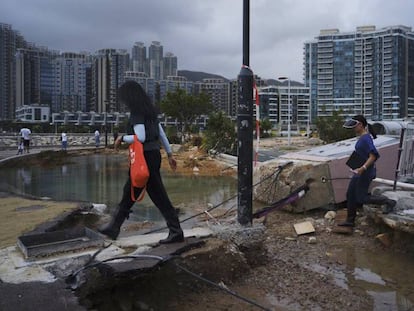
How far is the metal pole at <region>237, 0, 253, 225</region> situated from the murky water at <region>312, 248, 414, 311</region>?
3.69ft

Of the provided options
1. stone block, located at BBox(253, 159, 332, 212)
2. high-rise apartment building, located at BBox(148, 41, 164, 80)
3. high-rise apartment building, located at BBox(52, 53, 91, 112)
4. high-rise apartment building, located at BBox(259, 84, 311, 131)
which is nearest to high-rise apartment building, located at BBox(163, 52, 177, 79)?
high-rise apartment building, located at BBox(148, 41, 164, 80)

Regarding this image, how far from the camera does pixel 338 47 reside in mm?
79438

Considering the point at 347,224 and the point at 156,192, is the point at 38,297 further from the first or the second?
the point at 347,224

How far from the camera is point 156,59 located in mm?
110000

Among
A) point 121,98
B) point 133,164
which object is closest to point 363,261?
point 133,164

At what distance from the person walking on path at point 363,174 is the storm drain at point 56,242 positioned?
11.5ft

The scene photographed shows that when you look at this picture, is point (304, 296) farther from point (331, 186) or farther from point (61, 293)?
point (331, 186)

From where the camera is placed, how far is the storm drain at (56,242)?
173 inches

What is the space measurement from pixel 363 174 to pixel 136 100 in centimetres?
336

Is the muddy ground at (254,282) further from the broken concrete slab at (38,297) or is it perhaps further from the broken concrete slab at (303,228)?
the broken concrete slab at (303,228)

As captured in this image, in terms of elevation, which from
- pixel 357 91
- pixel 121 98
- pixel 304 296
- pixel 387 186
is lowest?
pixel 304 296

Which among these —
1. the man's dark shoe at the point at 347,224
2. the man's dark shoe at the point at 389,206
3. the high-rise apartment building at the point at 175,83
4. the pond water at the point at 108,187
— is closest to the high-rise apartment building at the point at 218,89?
the high-rise apartment building at the point at 175,83

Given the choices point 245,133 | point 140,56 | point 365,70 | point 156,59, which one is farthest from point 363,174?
point 156,59

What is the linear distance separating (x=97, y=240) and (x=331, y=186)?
4.29 meters
